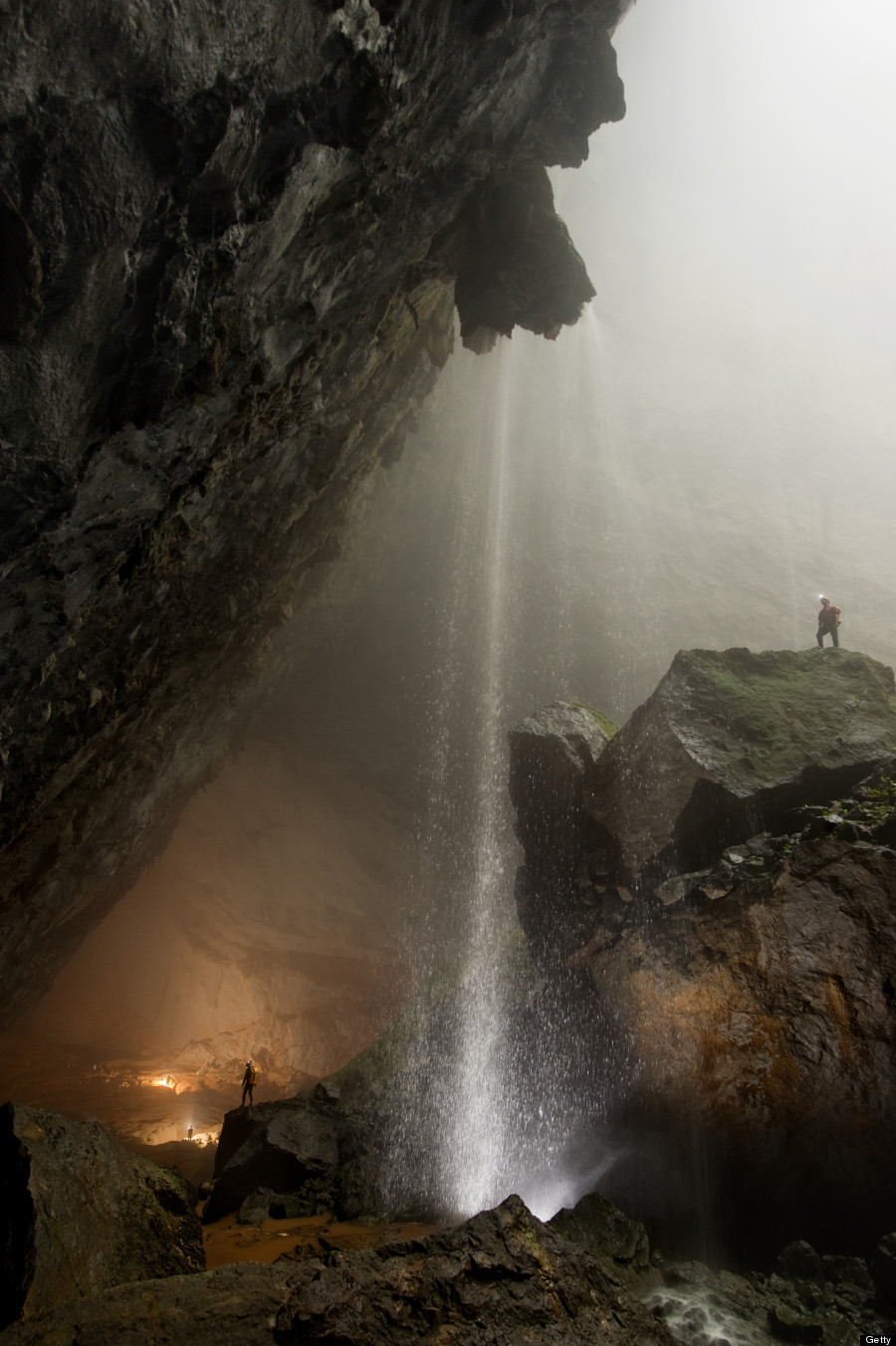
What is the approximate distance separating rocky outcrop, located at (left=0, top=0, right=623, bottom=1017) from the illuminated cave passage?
0.13 feet

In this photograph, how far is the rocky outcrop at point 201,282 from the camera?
3.76 m

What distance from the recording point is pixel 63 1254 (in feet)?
15.6

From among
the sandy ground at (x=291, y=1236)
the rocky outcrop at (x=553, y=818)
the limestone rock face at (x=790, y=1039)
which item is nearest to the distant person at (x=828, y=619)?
the rocky outcrop at (x=553, y=818)

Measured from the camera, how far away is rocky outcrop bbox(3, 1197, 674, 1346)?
364 centimetres

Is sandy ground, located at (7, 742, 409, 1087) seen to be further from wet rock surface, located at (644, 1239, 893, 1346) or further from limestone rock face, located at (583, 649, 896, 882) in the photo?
wet rock surface, located at (644, 1239, 893, 1346)

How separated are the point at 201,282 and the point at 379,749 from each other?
74.5 ft

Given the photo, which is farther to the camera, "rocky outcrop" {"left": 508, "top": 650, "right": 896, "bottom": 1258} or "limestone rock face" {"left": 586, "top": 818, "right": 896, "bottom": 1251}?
"rocky outcrop" {"left": 508, "top": 650, "right": 896, "bottom": 1258}

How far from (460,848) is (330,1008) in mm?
7868

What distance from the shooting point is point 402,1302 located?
4090 millimetres

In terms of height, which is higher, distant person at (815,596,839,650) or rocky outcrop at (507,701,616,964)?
distant person at (815,596,839,650)

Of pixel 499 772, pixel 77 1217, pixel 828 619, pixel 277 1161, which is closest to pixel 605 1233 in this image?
pixel 277 1161

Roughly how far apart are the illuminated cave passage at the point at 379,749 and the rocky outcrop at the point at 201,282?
41mm

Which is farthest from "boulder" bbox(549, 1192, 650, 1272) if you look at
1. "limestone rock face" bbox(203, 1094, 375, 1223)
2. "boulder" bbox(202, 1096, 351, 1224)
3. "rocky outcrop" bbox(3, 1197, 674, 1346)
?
"boulder" bbox(202, 1096, 351, 1224)

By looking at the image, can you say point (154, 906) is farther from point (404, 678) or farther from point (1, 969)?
point (404, 678)
